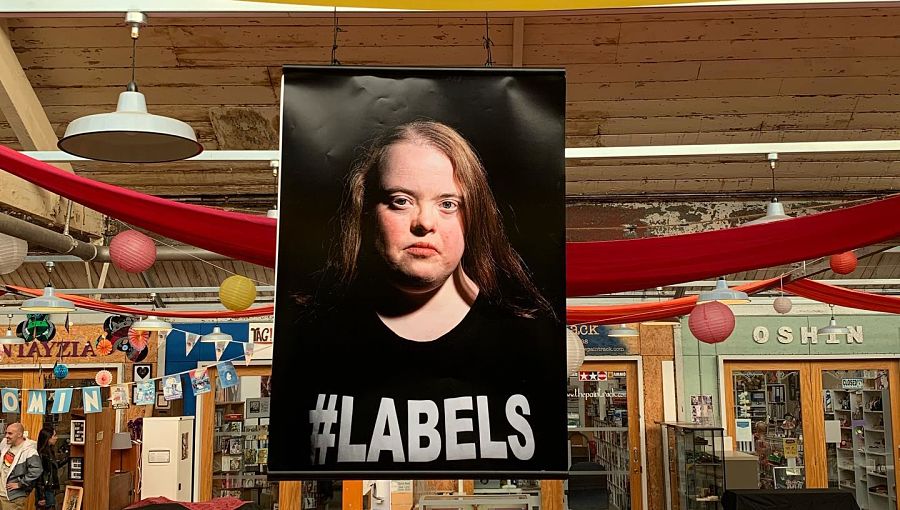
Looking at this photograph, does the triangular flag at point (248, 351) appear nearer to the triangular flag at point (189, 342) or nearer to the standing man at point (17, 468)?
A: the triangular flag at point (189, 342)

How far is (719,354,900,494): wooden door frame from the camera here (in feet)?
41.6

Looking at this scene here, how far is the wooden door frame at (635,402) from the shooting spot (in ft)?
41.5

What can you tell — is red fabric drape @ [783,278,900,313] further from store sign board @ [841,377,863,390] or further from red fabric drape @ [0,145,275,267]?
store sign board @ [841,377,863,390]

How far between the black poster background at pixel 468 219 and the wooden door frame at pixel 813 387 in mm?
10775

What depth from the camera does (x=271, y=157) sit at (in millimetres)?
5004

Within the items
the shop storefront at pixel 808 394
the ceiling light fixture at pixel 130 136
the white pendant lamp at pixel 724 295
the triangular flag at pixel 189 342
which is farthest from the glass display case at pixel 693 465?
the ceiling light fixture at pixel 130 136

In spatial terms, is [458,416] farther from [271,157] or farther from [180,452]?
[180,452]

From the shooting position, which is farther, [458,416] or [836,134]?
[836,134]

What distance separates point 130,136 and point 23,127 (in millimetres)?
2483

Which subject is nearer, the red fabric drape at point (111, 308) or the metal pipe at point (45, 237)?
the metal pipe at point (45, 237)

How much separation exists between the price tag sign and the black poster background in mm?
11284

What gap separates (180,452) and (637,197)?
7.21 m

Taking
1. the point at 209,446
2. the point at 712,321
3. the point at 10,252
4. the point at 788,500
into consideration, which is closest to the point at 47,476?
the point at 209,446

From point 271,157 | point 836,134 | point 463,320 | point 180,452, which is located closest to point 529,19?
point 271,157
